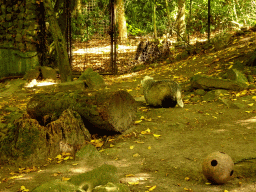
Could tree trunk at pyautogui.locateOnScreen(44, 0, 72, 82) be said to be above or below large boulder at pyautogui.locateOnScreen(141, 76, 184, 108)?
above

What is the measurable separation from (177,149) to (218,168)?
1.28 metres

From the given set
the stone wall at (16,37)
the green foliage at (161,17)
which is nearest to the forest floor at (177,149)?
the stone wall at (16,37)

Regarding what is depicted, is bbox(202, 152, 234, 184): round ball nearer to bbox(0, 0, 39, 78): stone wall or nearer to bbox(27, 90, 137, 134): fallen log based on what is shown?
bbox(27, 90, 137, 134): fallen log

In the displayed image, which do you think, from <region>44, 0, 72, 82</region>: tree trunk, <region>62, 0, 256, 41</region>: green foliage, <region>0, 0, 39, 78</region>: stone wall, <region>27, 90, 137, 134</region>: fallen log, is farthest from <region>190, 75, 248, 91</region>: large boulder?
<region>0, 0, 39, 78</region>: stone wall

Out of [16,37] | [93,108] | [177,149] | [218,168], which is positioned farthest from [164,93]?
[16,37]

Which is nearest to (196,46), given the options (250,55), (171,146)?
(250,55)

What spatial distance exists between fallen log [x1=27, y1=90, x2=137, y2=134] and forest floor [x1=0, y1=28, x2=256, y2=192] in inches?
9.7

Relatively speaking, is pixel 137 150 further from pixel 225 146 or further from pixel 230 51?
pixel 230 51

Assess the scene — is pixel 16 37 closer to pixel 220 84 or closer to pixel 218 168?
pixel 220 84

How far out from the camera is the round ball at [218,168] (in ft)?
12.2

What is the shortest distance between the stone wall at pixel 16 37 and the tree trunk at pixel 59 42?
7.19 ft

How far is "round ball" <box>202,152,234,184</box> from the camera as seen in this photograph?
12.2ft

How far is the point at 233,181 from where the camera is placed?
12.7 ft

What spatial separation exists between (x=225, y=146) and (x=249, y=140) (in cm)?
45
